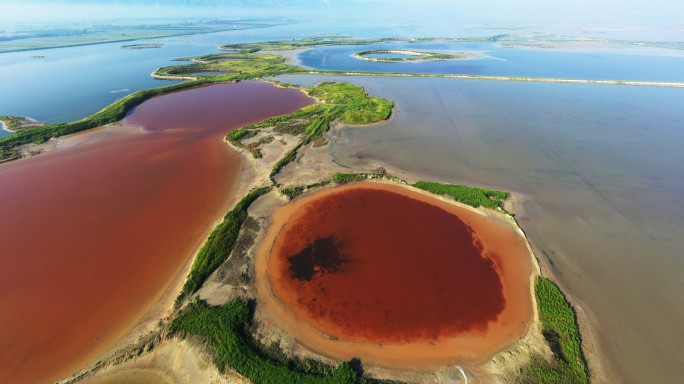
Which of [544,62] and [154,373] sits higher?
[544,62]

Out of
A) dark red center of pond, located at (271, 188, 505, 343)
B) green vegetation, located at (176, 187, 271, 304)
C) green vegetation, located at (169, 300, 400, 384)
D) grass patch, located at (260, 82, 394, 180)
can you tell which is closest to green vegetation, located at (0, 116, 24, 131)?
grass patch, located at (260, 82, 394, 180)

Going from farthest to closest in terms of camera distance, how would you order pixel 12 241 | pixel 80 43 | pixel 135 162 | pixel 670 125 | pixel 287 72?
pixel 80 43, pixel 287 72, pixel 670 125, pixel 135 162, pixel 12 241

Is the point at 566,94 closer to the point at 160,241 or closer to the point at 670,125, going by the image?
the point at 670,125

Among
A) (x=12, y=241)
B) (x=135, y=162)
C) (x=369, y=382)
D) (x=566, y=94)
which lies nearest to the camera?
(x=369, y=382)

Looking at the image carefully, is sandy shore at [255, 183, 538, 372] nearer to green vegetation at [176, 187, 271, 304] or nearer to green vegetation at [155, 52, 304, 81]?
green vegetation at [176, 187, 271, 304]

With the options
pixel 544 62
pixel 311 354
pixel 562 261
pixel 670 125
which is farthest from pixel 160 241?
pixel 544 62

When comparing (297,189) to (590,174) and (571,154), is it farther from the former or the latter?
(571,154)

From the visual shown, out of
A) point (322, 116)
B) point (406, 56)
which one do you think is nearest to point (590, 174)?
point (322, 116)
